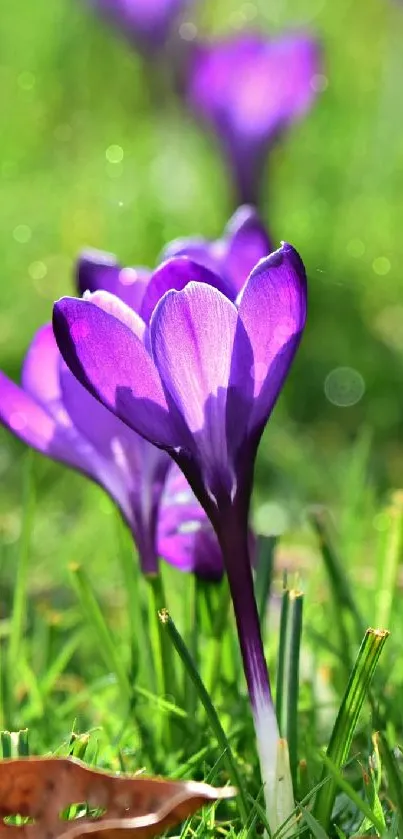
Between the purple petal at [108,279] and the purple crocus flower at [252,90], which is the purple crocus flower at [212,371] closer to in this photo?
the purple petal at [108,279]

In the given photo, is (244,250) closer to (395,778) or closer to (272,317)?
(272,317)

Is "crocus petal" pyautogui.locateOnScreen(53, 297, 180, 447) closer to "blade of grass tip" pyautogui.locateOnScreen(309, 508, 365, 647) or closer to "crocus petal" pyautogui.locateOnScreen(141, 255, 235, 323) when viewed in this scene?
"crocus petal" pyautogui.locateOnScreen(141, 255, 235, 323)

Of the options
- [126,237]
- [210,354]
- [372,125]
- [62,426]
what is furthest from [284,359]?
[372,125]

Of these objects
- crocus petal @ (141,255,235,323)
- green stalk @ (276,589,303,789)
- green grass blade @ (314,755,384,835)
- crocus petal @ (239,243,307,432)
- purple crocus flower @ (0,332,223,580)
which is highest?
crocus petal @ (141,255,235,323)

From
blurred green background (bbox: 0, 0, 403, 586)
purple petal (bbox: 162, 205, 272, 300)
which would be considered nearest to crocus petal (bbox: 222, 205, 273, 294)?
purple petal (bbox: 162, 205, 272, 300)

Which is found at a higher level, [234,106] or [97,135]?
[97,135]

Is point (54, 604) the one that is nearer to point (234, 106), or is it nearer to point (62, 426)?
point (62, 426)

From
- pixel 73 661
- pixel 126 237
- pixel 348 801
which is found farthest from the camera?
pixel 126 237

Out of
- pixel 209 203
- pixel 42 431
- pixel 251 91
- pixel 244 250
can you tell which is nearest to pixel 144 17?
pixel 209 203
